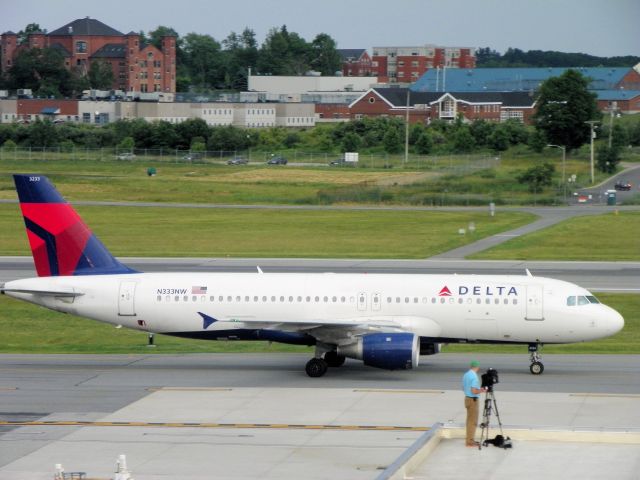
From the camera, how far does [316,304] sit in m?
39.4

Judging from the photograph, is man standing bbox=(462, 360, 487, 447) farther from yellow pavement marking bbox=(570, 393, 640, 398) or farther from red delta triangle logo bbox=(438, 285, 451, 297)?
red delta triangle logo bbox=(438, 285, 451, 297)

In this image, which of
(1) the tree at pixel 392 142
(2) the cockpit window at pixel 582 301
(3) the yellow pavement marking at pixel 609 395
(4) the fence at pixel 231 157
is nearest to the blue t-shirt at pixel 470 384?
(3) the yellow pavement marking at pixel 609 395

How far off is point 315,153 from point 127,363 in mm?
130907

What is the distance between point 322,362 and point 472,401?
10887 mm

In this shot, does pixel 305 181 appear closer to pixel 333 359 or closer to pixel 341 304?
pixel 333 359

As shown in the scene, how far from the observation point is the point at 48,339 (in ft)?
153

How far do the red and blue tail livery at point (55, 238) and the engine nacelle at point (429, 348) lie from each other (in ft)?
35.5

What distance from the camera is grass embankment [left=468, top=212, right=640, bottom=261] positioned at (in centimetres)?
7381

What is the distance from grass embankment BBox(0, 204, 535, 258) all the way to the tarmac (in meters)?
35.4

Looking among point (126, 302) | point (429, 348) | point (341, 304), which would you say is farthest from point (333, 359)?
point (126, 302)

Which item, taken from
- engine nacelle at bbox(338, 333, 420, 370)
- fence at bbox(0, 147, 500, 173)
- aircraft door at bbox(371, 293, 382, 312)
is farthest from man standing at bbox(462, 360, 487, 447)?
fence at bbox(0, 147, 500, 173)

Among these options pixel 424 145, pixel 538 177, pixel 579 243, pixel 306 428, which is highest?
pixel 424 145

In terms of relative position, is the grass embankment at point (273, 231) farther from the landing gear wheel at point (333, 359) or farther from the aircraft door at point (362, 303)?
the aircraft door at point (362, 303)

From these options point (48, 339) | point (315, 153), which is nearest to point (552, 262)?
point (48, 339)
